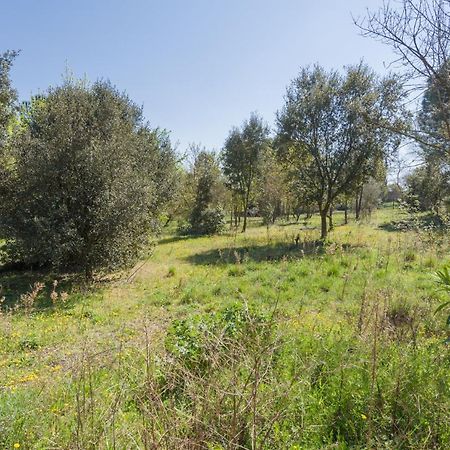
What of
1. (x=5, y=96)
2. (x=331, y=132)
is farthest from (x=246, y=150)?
(x=5, y=96)

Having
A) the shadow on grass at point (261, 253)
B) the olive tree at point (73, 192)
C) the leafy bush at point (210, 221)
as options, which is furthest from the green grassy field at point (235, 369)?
the leafy bush at point (210, 221)

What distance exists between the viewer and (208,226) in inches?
1139

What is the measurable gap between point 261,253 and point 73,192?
850cm

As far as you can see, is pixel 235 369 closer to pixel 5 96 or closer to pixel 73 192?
pixel 73 192

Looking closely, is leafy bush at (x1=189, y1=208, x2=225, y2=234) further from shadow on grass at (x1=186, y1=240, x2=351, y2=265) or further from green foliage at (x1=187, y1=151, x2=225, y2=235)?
shadow on grass at (x1=186, y1=240, x2=351, y2=265)

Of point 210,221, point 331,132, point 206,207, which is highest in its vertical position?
point 331,132

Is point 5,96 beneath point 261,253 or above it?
above

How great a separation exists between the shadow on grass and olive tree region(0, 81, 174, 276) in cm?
408

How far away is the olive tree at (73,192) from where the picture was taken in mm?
11359

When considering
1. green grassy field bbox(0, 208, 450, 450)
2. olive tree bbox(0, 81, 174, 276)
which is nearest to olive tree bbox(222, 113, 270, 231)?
olive tree bbox(0, 81, 174, 276)

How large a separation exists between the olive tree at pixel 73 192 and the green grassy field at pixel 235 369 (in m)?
2.08

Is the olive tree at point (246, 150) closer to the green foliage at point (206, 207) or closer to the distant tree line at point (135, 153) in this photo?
the green foliage at point (206, 207)

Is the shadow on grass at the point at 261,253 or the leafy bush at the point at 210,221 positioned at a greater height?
the leafy bush at the point at 210,221

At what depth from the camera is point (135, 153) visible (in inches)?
552
